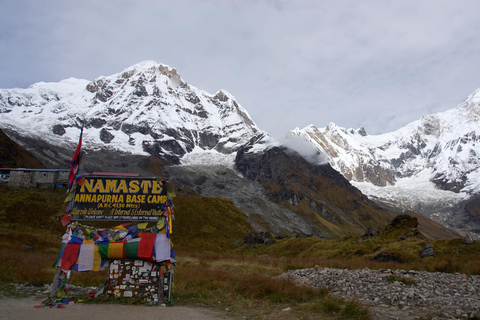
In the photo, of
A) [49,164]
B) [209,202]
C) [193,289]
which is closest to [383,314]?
[193,289]

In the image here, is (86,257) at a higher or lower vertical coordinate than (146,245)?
lower

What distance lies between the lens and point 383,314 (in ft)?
41.3

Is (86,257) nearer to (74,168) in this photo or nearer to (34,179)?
(74,168)

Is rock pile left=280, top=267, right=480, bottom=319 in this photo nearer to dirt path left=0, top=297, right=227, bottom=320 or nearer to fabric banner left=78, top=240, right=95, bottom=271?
dirt path left=0, top=297, right=227, bottom=320

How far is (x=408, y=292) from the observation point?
15180mm

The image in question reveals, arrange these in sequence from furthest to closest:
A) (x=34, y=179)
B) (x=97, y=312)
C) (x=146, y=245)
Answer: (x=34, y=179) → (x=146, y=245) → (x=97, y=312)

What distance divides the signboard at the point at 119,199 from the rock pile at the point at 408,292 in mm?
9946

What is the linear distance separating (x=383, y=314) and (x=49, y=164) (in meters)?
205

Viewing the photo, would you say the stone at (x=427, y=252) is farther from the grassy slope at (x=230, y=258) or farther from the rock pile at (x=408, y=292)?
the rock pile at (x=408, y=292)

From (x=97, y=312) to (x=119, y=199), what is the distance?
5.38 m

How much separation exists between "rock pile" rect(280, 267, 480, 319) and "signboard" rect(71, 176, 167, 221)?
32.6 feet

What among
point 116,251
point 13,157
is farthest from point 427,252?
point 13,157

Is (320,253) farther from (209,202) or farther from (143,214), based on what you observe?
(209,202)

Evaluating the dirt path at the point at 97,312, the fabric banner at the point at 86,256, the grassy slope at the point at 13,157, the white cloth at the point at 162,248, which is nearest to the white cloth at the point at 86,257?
the fabric banner at the point at 86,256
